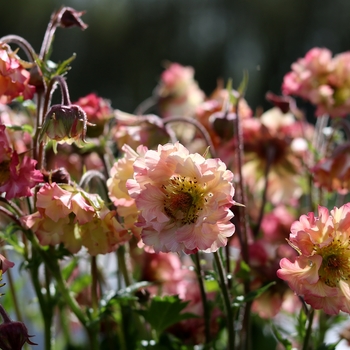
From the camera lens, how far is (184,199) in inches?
20.8

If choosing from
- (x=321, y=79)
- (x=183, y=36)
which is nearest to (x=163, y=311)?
(x=321, y=79)

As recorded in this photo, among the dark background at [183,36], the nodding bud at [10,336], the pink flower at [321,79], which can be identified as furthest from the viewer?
the dark background at [183,36]

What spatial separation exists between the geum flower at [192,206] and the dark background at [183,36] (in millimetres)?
4642

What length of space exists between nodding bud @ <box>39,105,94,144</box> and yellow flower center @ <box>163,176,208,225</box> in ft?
0.30

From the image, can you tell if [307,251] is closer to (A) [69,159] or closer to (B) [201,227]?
(B) [201,227]

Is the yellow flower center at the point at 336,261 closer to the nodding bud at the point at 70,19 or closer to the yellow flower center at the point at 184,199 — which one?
the yellow flower center at the point at 184,199

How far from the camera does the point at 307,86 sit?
2.77 feet

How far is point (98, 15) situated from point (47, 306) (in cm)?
506

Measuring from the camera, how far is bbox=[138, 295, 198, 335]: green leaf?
2.01ft

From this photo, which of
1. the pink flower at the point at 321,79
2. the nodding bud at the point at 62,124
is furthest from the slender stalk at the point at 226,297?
the pink flower at the point at 321,79

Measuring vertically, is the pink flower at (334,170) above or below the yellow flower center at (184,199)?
below

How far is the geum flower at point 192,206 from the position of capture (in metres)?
0.47

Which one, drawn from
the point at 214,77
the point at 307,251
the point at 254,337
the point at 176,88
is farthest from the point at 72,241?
the point at 214,77

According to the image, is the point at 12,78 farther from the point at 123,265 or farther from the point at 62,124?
the point at 123,265
